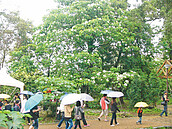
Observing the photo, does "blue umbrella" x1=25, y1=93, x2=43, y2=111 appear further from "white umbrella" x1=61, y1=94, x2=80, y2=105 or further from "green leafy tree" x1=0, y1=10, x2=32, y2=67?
"green leafy tree" x1=0, y1=10, x2=32, y2=67

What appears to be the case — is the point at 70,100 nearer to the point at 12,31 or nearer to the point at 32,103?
the point at 32,103

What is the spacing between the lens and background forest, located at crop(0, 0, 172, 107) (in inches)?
648

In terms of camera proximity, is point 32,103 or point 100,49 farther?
point 100,49

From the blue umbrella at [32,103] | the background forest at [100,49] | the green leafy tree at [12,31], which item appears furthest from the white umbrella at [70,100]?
the green leafy tree at [12,31]

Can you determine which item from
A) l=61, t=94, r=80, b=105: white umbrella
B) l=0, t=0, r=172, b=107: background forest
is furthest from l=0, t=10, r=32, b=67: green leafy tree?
l=61, t=94, r=80, b=105: white umbrella

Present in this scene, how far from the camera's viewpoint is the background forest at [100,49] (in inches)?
648

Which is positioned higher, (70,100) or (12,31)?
(12,31)

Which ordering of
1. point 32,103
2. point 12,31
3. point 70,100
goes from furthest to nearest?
point 12,31 < point 70,100 < point 32,103

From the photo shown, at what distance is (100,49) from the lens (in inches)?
733

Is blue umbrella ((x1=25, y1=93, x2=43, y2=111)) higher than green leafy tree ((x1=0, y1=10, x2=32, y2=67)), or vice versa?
green leafy tree ((x1=0, y1=10, x2=32, y2=67))

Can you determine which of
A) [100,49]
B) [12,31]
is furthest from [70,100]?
[12,31]

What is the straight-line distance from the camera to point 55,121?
1159 cm

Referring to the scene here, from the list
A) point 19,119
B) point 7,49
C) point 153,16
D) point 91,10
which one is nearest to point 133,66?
point 153,16

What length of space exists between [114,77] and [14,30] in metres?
16.1
